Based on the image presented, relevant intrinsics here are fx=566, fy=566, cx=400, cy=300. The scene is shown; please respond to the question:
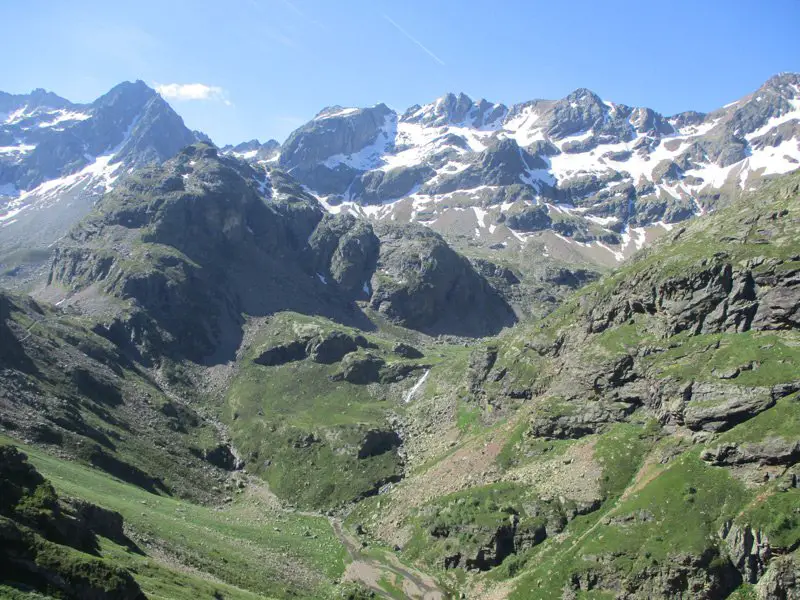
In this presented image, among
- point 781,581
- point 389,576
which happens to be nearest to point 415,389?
point 389,576

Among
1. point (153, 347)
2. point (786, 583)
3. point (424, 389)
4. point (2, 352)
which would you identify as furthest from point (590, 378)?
point (153, 347)

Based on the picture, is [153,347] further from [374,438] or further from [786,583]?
[786,583]

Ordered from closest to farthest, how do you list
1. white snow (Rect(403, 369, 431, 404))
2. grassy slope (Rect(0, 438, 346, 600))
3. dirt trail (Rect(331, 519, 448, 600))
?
grassy slope (Rect(0, 438, 346, 600))
dirt trail (Rect(331, 519, 448, 600))
white snow (Rect(403, 369, 431, 404))

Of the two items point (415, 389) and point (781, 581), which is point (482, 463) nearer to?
point (781, 581)

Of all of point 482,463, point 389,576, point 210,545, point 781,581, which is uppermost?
point 781,581

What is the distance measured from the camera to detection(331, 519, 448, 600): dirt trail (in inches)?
3418

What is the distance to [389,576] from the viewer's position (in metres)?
92.1

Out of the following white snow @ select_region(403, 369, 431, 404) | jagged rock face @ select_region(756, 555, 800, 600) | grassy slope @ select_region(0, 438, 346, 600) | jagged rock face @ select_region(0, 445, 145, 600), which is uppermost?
white snow @ select_region(403, 369, 431, 404)

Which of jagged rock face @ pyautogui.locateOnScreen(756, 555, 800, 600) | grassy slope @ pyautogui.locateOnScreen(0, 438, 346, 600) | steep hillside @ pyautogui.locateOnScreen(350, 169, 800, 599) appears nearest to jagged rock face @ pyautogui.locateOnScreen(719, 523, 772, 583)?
steep hillside @ pyautogui.locateOnScreen(350, 169, 800, 599)

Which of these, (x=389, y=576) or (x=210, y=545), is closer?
(x=210, y=545)

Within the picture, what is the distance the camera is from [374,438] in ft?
469

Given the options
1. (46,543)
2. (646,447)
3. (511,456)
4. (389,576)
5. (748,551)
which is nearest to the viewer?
(46,543)

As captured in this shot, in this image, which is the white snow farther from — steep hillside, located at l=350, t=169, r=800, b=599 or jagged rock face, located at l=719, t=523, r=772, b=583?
jagged rock face, located at l=719, t=523, r=772, b=583

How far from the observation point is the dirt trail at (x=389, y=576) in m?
86.8
